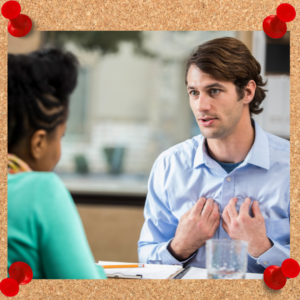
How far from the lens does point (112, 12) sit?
1041 millimetres

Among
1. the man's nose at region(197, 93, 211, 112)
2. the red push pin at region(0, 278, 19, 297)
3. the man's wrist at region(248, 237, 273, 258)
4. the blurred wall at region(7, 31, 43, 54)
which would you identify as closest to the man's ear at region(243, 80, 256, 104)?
the man's nose at region(197, 93, 211, 112)

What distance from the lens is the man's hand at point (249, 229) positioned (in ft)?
3.20

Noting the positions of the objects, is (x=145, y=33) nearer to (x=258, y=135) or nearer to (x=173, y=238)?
(x=258, y=135)

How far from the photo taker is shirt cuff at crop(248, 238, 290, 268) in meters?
0.98

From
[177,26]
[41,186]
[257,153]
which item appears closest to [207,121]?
[257,153]

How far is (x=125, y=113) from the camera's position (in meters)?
1.25

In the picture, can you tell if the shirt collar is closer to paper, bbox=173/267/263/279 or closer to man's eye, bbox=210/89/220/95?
man's eye, bbox=210/89/220/95

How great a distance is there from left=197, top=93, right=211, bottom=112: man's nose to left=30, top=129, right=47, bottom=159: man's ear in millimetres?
451

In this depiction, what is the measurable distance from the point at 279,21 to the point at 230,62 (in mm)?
192

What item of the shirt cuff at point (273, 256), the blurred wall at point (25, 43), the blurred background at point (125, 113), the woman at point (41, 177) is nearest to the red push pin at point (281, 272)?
the shirt cuff at point (273, 256)

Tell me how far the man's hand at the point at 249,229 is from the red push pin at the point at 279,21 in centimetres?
52

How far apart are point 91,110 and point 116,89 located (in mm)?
135

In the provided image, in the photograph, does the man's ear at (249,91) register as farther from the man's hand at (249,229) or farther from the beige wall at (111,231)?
the beige wall at (111,231)

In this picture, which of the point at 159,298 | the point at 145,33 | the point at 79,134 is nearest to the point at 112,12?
the point at 145,33
